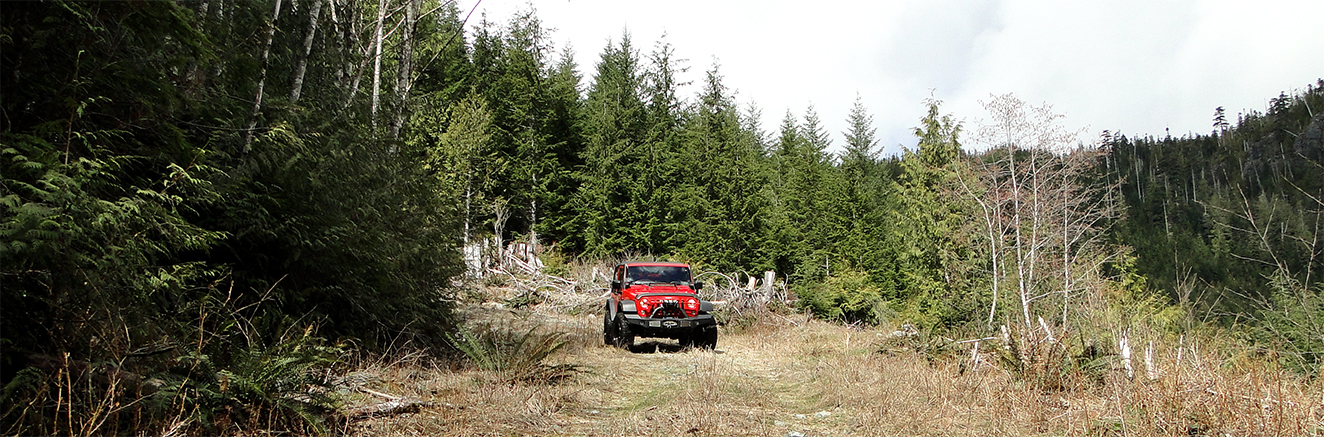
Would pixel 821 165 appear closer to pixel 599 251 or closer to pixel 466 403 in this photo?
pixel 599 251

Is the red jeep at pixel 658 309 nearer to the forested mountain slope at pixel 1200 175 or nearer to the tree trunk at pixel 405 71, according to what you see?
the tree trunk at pixel 405 71

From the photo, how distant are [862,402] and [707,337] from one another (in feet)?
19.5

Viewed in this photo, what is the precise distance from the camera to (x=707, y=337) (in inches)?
503

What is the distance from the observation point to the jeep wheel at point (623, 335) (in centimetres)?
1231

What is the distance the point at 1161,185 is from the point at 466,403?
5705 inches

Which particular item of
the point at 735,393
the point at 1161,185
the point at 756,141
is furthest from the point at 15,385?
the point at 1161,185

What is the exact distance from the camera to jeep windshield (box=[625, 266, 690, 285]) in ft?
43.4

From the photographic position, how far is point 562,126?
117ft

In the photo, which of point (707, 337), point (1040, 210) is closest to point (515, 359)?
point (707, 337)

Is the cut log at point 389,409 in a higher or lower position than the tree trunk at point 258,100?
lower

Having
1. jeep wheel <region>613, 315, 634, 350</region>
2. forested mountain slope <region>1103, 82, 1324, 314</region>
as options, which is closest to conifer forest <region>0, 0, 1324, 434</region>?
A: jeep wheel <region>613, 315, 634, 350</region>

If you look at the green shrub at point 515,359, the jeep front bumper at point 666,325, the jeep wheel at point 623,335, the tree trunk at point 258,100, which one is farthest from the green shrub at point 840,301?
the tree trunk at point 258,100

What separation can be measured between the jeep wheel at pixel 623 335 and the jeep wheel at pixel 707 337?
1343 millimetres

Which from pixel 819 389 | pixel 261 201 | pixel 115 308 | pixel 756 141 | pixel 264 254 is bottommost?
pixel 819 389
